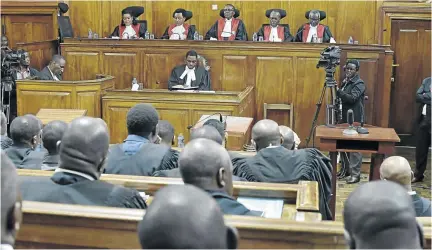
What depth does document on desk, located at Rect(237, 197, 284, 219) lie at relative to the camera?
2696mm

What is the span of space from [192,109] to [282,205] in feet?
14.7

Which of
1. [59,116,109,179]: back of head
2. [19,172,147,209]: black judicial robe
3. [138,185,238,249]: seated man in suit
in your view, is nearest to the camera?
[138,185,238,249]: seated man in suit

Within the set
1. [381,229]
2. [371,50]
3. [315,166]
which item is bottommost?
[315,166]

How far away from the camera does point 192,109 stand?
23.6 feet

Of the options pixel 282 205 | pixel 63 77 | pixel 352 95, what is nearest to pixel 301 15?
pixel 352 95

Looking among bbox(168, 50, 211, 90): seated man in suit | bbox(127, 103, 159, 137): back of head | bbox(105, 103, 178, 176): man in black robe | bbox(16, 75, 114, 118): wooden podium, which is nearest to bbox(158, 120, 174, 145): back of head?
bbox(105, 103, 178, 176): man in black robe

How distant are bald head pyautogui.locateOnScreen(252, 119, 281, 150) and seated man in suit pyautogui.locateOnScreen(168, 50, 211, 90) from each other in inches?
157

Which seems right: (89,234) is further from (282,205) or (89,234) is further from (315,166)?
(315,166)

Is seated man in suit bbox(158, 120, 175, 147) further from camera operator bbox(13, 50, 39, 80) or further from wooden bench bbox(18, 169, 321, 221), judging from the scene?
camera operator bbox(13, 50, 39, 80)

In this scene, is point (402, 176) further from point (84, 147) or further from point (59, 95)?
point (59, 95)

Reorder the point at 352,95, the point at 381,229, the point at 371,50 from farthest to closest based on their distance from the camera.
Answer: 1. the point at 371,50
2. the point at 352,95
3. the point at 381,229

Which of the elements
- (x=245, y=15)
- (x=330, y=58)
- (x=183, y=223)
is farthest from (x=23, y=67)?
(x=183, y=223)

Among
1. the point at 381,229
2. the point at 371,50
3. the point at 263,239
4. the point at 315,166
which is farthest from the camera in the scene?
the point at 371,50

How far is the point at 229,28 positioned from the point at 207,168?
24.0ft
